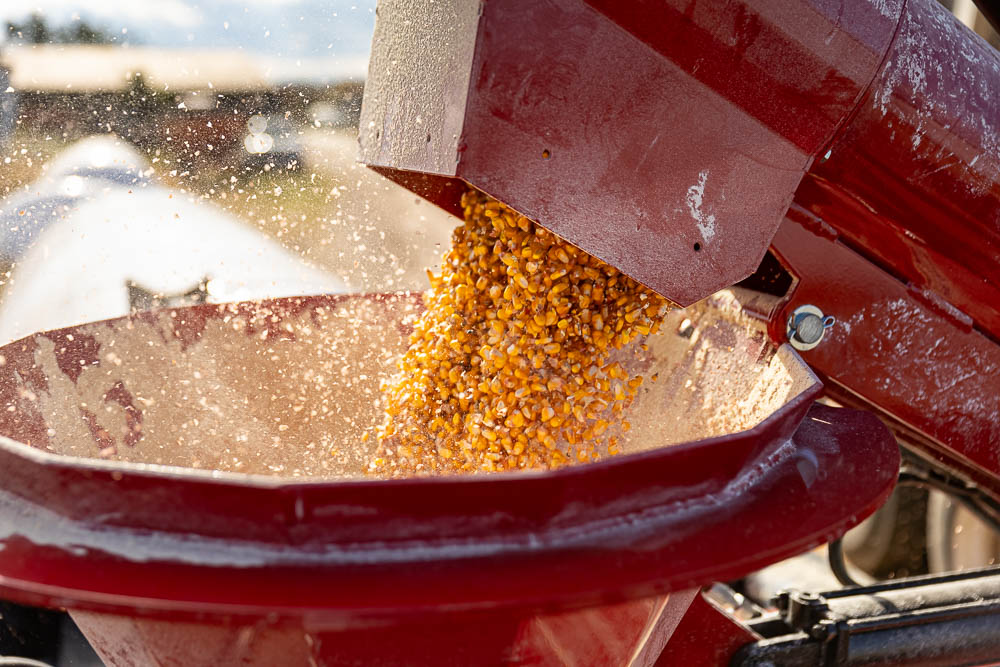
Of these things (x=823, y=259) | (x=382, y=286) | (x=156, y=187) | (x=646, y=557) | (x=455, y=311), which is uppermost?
(x=156, y=187)

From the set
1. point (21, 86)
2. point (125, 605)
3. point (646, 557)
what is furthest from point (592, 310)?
point (21, 86)

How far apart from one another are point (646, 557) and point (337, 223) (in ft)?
4.21

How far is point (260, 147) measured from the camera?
5.42 feet

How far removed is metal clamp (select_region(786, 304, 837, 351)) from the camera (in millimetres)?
1031

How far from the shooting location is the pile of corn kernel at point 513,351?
110 cm

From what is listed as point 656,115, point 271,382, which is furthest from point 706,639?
point 271,382

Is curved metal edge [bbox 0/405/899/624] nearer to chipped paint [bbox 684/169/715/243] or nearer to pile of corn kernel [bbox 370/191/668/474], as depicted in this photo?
chipped paint [bbox 684/169/715/243]

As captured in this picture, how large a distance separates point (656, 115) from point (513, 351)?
0.41 metres

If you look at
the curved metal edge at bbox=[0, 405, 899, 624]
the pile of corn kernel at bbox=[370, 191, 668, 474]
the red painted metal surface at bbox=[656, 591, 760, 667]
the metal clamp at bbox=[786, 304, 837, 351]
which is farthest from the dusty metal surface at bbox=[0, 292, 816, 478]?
the curved metal edge at bbox=[0, 405, 899, 624]

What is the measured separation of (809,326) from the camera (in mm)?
1031

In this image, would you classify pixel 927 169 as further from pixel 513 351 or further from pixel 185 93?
pixel 185 93

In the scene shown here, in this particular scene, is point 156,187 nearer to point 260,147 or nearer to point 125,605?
point 260,147

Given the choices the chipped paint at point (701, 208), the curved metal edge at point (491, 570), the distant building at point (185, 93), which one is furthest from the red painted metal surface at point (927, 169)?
the distant building at point (185, 93)

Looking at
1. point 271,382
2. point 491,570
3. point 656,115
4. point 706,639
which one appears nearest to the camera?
point 491,570
